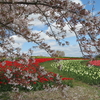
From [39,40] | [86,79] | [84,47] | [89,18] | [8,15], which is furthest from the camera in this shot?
[86,79]

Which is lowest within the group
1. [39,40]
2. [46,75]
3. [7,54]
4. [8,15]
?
[46,75]

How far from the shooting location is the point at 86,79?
8875 mm

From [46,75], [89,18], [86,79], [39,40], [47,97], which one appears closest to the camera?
[89,18]

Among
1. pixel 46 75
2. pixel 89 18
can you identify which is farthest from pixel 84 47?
pixel 46 75

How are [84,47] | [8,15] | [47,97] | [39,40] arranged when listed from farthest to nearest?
[47,97] < [8,15] < [39,40] < [84,47]

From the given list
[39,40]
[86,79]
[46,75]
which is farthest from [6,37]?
[86,79]

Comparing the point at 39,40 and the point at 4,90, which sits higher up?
the point at 39,40

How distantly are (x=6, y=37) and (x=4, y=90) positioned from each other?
2440 millimetres

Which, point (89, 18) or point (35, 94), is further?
point (35, 94)

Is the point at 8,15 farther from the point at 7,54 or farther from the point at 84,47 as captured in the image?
the point at 84,47

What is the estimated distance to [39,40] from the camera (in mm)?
4344

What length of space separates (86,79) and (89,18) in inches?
242

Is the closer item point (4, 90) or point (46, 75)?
point (46, 75)

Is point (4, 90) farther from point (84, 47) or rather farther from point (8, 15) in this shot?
point (84, 47)
